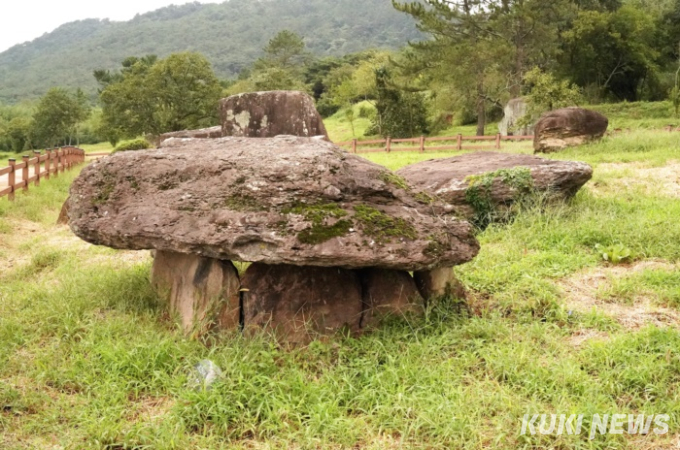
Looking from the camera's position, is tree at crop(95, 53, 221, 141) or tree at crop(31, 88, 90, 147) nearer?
tree at crop(95, 53, 221, 141)

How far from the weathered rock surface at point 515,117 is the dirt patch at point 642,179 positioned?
1369 cm

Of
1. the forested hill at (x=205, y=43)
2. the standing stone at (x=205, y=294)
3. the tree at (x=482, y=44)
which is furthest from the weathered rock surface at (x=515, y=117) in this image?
the forested hill at (x=205, y=43)

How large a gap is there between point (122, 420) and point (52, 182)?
1448cm

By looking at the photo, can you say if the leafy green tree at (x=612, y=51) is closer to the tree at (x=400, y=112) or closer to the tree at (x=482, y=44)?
the tree at (x=482, y=44)

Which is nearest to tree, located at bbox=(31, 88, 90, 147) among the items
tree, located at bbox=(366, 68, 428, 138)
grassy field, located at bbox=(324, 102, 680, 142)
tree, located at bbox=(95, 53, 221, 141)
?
tree, located at bbox=(95, 53, 221, 141)

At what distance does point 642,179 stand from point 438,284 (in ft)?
23.6

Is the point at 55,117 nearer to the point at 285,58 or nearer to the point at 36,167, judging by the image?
the point at 36,167

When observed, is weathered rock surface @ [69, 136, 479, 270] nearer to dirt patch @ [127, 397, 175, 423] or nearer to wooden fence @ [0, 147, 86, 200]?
dirt patch @ [127, 397, 175, 423]

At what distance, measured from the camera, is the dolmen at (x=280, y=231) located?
4344 mm

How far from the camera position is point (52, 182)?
1616 centimetres

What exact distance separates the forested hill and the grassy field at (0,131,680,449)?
416ft

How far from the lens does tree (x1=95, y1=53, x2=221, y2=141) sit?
37094 mm

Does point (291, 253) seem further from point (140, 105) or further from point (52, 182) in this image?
point (140, 105)

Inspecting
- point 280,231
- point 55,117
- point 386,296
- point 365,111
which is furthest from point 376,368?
point 55,117
